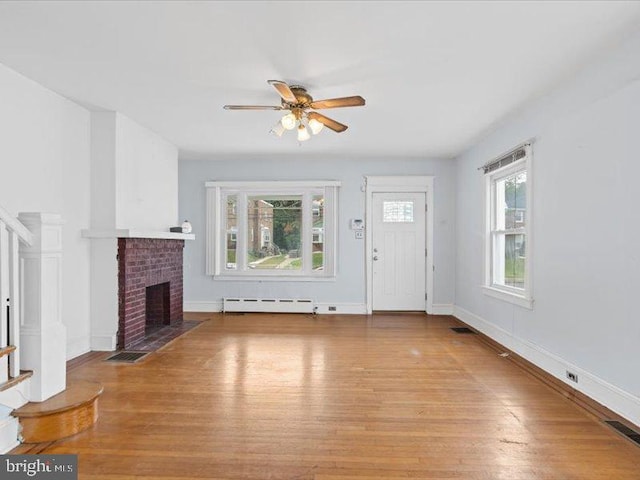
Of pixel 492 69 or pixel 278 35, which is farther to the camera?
pixel 492 69

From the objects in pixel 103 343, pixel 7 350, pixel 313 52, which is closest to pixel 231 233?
pixel 103 343

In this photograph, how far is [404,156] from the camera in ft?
19.0

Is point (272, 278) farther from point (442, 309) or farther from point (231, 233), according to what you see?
point (442, 309)

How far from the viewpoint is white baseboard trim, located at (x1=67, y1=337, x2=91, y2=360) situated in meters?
3.64

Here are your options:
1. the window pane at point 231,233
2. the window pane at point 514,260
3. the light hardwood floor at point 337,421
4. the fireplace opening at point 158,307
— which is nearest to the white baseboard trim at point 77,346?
the light hardwood floor at point 337,421

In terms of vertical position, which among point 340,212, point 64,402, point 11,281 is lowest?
point 64,402

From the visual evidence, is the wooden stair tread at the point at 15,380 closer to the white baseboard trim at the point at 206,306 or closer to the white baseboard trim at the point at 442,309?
the white baseboard trim at the point at 206,306

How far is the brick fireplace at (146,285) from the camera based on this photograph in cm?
398

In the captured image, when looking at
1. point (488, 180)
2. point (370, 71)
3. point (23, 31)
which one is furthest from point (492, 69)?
point (23, 31)

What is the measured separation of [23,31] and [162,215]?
8.95 feet

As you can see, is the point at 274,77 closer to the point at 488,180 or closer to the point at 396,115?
the point at 396,115

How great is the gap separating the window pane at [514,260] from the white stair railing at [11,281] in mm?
4307

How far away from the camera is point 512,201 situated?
419 cm

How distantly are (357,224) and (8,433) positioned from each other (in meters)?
4.75
